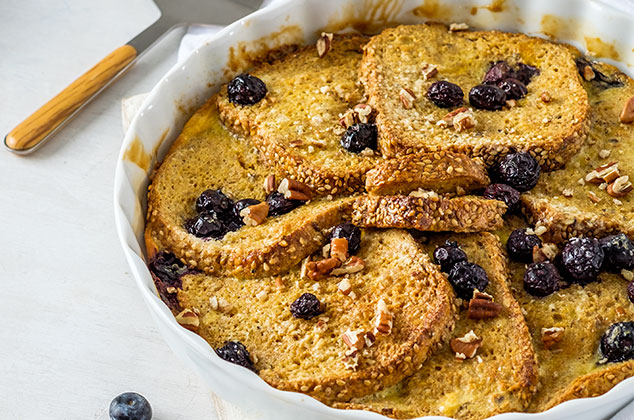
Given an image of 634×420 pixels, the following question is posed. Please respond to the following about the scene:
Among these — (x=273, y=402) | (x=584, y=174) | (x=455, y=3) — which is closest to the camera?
(x=273, y=402)

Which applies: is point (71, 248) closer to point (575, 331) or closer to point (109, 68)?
point (109, 68)

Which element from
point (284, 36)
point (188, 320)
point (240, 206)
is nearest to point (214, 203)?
point (240, 206)

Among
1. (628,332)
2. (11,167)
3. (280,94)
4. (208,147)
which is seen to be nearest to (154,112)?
(208,147)

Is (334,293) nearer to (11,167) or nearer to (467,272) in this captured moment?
(467,272)

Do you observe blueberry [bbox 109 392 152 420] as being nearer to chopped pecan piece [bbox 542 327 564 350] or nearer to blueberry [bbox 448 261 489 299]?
blueberry [bbox 448 261 489 299]

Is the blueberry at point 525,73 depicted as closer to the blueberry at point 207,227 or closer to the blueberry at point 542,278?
the blueberry at point 542,278

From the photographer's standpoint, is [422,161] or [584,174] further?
[584,174]

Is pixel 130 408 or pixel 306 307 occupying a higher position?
pixel 306 307

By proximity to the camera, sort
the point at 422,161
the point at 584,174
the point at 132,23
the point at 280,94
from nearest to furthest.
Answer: the point at 422,161
the point at 584,174
the point at 280,94
the point at 132,23
